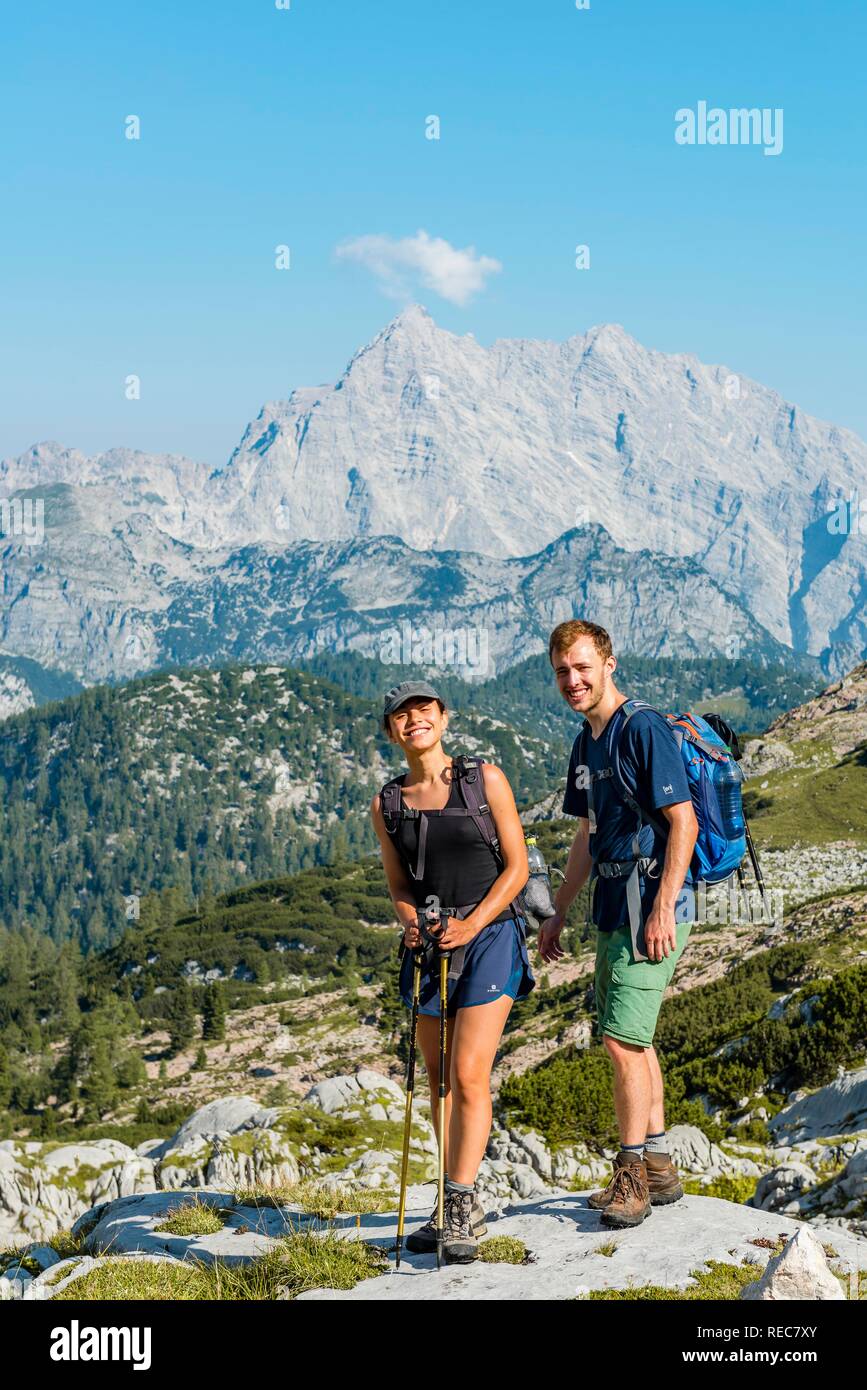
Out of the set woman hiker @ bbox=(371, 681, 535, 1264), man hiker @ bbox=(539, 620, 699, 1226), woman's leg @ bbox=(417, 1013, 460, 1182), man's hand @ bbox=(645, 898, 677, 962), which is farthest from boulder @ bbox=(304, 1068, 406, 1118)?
man's hand @ bbox=(645, 898, 677, 962)

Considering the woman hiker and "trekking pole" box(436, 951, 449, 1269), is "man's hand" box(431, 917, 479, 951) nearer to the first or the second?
the woman hiker

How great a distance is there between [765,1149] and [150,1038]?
13193cm

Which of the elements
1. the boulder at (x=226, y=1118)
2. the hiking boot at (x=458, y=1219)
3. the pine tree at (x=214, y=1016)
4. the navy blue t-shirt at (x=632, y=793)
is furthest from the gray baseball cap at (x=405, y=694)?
the pine tree at (x=214, y=1016)

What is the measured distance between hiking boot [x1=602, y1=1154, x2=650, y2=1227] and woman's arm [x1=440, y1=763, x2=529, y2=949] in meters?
2.50

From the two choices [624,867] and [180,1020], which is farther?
[180,1020]

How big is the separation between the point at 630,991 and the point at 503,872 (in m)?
1.47

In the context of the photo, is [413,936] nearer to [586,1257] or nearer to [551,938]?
[551,938]

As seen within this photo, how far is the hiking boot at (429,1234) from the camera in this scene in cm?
889

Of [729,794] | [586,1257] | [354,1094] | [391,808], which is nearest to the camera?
[586,1257]

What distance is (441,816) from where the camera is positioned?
348 inches

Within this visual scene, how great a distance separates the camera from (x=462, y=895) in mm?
8922

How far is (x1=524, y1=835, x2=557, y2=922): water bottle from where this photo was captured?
30.7 ft

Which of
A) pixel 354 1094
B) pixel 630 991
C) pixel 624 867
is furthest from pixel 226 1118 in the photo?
pixel 624 867

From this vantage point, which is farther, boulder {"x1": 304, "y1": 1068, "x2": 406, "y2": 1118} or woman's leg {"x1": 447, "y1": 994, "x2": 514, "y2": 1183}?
boulder {"x1": 304, "y1": 1068, "x2": 406, "y2": 1118}
